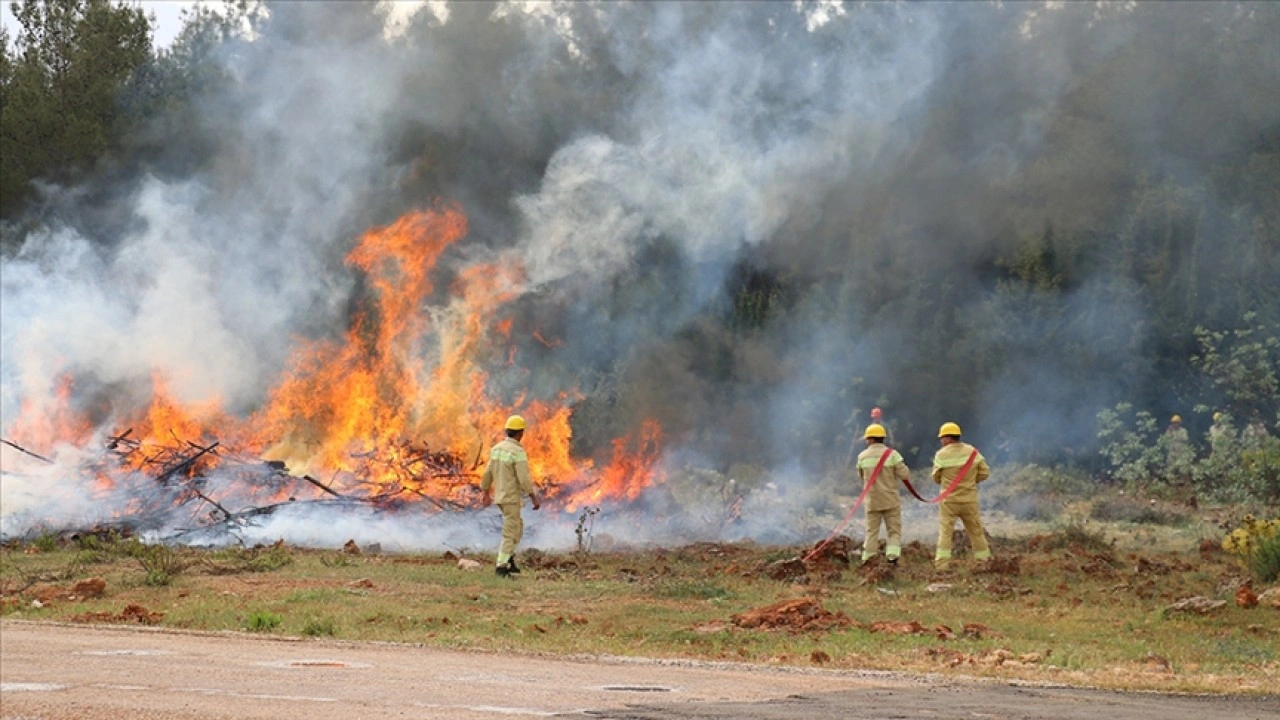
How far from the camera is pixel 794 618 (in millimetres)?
11727

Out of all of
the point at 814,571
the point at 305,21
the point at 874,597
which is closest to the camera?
the point at 874,597

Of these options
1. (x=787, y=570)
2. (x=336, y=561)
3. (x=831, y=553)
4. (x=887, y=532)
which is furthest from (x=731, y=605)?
(x=336, y=561)

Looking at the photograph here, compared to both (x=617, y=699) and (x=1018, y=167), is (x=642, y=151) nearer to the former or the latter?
(x=1018, y=167)

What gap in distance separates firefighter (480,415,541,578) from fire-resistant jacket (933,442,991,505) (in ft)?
15.7

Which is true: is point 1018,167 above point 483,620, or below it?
above

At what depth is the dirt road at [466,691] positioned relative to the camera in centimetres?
742

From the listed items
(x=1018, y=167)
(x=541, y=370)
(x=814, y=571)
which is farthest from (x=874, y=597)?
(x=1018, y=167)

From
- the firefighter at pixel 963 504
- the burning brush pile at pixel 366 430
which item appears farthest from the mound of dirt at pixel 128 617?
the firefighter at pixel 963 504

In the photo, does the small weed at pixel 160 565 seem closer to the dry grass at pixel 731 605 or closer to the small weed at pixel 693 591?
the dry grass at pixel 731 605

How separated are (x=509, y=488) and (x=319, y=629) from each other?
15.8 ft

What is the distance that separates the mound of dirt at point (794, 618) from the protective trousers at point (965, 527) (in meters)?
4.41

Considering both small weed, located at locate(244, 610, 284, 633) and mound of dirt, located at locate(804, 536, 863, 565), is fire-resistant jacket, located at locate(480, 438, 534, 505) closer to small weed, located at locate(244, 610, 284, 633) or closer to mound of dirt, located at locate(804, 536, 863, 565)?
mound of dirt, located at locate(804, 536, 863, 565)

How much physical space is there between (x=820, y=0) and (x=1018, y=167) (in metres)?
4.75

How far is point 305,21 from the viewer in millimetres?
28047
